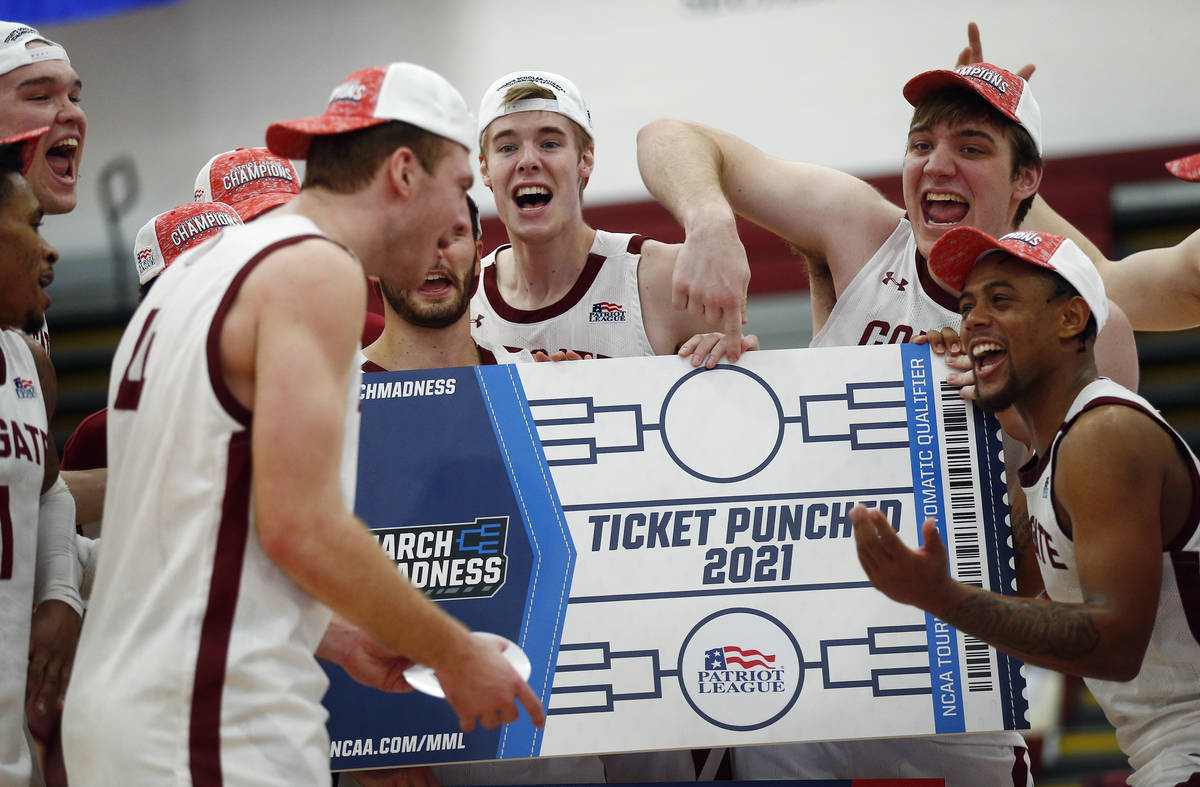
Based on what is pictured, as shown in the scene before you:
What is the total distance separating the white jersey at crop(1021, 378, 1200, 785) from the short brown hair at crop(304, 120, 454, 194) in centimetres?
151

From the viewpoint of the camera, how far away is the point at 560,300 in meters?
3.78

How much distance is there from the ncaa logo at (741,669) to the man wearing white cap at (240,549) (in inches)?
32.8

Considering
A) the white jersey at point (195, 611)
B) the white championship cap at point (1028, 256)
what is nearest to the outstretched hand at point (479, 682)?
A: the white jersey at point (195, 611)

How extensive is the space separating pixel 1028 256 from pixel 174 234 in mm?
2327

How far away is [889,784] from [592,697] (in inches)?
30.2

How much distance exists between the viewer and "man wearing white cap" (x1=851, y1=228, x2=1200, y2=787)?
2.47 m

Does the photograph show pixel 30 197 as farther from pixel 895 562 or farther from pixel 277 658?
pixel 895 562

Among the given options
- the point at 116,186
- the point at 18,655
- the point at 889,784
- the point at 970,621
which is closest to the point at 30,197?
the point at 18,655

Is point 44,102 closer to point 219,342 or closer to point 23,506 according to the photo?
point 23,506

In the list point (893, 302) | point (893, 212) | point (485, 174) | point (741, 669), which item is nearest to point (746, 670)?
point (741, 669)

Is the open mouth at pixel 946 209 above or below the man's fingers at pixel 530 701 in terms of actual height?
above

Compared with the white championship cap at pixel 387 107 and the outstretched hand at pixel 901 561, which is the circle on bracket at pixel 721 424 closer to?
the outstretched hand at pixel 901 561

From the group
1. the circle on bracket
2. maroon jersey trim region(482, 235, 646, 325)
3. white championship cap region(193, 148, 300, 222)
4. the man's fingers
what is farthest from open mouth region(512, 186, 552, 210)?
the man's fingers

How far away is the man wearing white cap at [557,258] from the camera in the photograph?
3750 millimetres
